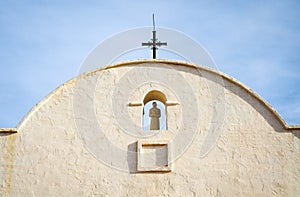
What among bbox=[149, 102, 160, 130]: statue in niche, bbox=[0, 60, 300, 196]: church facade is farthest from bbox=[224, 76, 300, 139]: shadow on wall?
bbox=[149, 102, 160, 130]: statue in niche

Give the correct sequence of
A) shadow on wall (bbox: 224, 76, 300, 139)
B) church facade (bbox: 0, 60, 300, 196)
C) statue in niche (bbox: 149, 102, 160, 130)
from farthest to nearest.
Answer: statue in niche (bbox: 149, 102, 160, 130)
shadow on wall (bbox: 224, 76, 300, 139)
church facade (bbox: 0, 60, 300, 196)

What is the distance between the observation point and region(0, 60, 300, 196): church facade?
35.9 ft

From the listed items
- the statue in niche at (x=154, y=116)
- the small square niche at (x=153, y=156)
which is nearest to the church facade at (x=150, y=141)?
the small square niche at (x=153, y=156)

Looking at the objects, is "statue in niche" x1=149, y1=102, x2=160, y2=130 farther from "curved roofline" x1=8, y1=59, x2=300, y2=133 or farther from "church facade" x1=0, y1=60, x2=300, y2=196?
"curved roofline" x1=8, y1=59, x2=300, y2=133

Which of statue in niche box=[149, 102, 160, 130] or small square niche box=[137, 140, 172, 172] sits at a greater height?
statue in niche box=[149, 102, 160, 130]

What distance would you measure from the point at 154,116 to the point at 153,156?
1420 millimetres

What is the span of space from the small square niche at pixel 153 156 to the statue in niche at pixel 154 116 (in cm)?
94

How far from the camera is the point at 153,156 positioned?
11250 millimetres

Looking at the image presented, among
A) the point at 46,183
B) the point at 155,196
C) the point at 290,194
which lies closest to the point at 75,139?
the point at 46,183

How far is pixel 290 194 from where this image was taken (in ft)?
35.3

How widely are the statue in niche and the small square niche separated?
0.94 meters

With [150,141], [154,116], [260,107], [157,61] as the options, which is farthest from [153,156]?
[260,107]

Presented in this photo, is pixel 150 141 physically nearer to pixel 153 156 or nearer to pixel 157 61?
pixel 153 156

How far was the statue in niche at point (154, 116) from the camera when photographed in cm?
1225
